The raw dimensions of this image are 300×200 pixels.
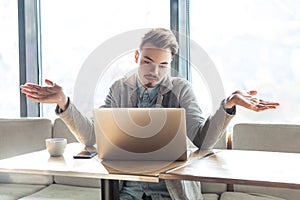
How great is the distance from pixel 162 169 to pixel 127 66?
5.29 feet

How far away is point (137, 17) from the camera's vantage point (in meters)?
2.77

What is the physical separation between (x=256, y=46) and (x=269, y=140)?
2.42 ft

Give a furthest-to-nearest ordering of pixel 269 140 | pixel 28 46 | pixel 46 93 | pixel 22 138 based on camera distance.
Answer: pixel 28 46, pixel 22 138, pixel 269 140, pixel 46 93

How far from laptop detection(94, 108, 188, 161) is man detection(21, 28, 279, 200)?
168mm

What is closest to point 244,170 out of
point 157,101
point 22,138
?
point 157,101

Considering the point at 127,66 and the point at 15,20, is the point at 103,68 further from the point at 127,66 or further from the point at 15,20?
the point at 15,20

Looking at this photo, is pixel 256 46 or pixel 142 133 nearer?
pixel 142 133

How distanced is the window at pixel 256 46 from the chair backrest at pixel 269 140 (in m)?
0.31


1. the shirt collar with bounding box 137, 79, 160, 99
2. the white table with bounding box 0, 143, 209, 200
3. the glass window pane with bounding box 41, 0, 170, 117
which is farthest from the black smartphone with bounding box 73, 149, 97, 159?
the glass window pane with bounding box 41, 0, 170, 117

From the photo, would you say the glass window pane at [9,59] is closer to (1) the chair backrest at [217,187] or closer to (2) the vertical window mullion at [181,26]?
(2) the vertical window mullion at [181,26]

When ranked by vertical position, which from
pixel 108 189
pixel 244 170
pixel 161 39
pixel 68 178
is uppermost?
pixel 161 39

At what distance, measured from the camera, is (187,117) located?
1705 mm

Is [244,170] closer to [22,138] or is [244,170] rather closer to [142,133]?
[142,133]

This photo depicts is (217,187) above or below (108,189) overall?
below
